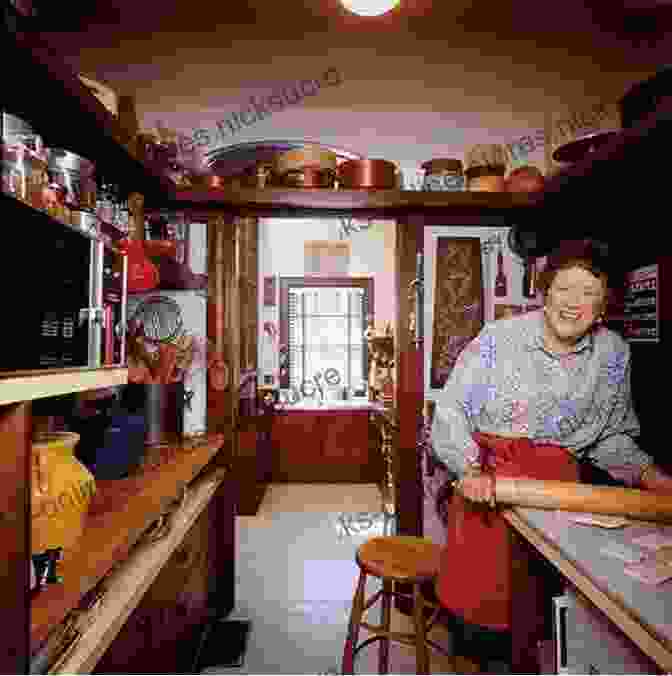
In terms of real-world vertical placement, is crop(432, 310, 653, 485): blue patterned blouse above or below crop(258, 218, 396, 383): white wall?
below

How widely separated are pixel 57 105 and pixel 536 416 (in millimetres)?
1918

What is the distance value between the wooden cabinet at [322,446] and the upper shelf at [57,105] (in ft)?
11.7

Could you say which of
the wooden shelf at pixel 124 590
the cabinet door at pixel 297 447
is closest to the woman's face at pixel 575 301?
the wooden shelf at pixel 124 590

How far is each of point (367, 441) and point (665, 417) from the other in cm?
345

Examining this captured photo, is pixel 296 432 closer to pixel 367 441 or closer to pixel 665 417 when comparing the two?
pixel 367 441

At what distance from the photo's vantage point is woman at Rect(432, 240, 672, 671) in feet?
5.65

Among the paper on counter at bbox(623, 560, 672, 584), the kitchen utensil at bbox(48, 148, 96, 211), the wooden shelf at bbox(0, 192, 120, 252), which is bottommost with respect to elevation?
the paper on counter at bbox(623, 560, 672, 584)

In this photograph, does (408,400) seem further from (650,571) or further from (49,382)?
(49,382)

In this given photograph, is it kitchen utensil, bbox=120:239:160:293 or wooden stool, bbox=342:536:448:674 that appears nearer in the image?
wooden stool, bbox=342:536:448:674

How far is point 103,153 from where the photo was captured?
1775 millimetres

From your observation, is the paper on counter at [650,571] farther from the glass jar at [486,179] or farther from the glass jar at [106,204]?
the glass jar at [486,179]

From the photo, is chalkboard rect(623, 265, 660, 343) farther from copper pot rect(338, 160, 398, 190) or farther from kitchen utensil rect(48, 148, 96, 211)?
kitchen utensil rect(48, 148, 96, 211)

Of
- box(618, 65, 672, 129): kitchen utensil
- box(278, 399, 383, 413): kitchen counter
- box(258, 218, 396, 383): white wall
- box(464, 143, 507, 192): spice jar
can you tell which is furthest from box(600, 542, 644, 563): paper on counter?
box(258, 218, 396, 383): white wall

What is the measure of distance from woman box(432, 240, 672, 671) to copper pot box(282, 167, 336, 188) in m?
1.21
